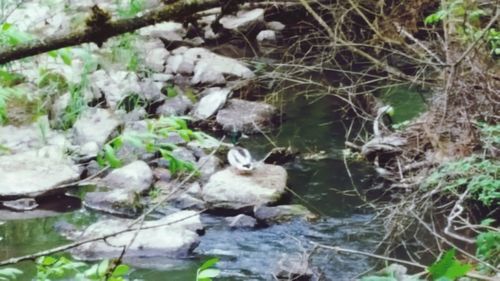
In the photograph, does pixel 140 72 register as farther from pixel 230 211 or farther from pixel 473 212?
pixel 473 212

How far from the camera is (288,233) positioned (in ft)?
14.8

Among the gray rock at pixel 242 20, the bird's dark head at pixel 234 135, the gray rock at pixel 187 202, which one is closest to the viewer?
the gray rock at pixel 187 202

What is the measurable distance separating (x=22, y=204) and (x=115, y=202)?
Result: 0.67 m

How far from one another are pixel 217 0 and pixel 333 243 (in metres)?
3.60

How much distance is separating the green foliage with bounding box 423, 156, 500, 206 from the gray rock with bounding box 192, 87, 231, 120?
3422 mm

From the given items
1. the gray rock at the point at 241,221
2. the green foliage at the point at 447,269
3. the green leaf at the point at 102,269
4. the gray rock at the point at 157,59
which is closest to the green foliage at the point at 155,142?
the green leaf at the point at 102,269

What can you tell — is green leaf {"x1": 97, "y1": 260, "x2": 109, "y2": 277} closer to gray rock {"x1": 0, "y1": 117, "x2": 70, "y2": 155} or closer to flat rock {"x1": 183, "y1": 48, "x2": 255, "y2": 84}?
gray rock {"x1": 0, "y1": 117, "x2": 70, "y2": 155}

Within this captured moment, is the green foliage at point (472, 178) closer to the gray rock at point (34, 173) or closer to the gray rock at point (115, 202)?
the gray rock at point (115, 202)

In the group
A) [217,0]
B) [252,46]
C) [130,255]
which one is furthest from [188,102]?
[217,0]

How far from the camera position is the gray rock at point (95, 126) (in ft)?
19.9

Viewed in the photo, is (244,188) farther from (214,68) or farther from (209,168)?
(214,68)

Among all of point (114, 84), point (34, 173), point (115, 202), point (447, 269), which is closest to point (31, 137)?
point (34, 173)

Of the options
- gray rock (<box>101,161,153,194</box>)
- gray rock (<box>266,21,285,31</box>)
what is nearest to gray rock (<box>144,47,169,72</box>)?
gray rock (<box>266,21,285,31</box>)

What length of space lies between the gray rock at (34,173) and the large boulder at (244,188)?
1.03 metres
